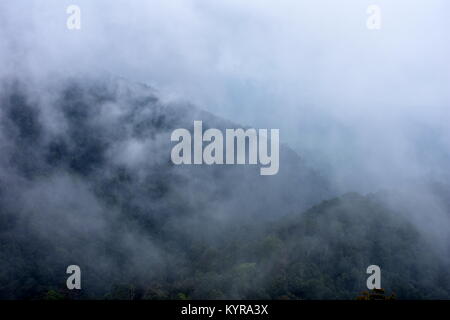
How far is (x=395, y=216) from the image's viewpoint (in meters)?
35.5

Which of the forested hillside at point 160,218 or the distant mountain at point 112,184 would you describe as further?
the distant mountain at point 112,184

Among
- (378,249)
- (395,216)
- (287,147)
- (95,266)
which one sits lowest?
(95,266)

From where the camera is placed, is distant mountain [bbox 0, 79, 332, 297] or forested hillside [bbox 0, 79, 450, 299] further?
distant mountain [bbox 0, 79, 332, 297]

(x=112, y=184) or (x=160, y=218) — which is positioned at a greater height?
(x=112, y=184)

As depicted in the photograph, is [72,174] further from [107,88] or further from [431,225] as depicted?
[431,225]

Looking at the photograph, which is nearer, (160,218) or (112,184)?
(160,218)

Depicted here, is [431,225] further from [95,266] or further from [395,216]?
[95,266]

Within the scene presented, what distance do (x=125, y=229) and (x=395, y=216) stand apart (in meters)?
27.6

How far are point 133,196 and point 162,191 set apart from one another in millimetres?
3584

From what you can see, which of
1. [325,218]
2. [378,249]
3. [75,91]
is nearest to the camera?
[378,249]

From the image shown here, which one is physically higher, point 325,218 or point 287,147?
point 287,147
